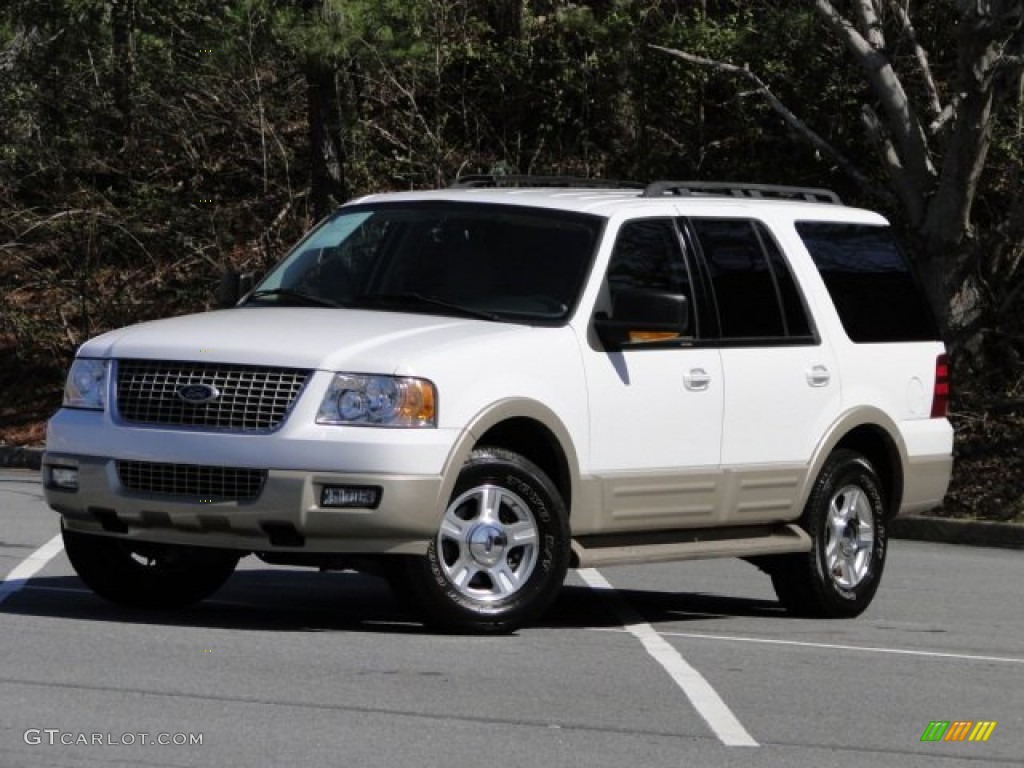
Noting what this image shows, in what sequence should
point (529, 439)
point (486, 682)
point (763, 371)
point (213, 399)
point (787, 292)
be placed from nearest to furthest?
point (486, 682), point (213, 399), point (529, 439), point (763, 371), point (787, 292)

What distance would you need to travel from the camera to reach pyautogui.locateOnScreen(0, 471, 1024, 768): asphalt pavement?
6820 millimetres

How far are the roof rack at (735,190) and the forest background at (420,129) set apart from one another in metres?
8.50

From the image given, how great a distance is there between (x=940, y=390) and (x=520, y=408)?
139 inches

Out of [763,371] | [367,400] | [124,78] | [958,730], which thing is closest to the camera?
[958,730]

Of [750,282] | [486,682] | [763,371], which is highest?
[750,282]

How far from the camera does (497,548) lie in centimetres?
939

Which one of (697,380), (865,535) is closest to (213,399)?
(697,380)

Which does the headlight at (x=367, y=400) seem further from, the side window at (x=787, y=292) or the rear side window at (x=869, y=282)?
the rear side window at (x=869, y=282)

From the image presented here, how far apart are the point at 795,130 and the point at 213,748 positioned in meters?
16.7

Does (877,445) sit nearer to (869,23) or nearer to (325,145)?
(869,23)

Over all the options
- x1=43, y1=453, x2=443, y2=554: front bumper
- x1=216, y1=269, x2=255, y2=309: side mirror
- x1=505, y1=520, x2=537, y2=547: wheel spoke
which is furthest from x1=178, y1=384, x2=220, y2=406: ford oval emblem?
x1=216, y1=269, x2=255, y2=309: side mirror

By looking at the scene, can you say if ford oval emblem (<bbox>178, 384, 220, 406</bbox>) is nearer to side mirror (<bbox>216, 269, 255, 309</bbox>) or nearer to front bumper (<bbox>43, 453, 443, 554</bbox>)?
front bumper (<bbox>43, 453, 443, 554</bbox>)

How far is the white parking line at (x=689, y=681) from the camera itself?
7.38 meters

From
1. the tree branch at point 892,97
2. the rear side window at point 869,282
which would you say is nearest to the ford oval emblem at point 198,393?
the rear side window at point 869,282
